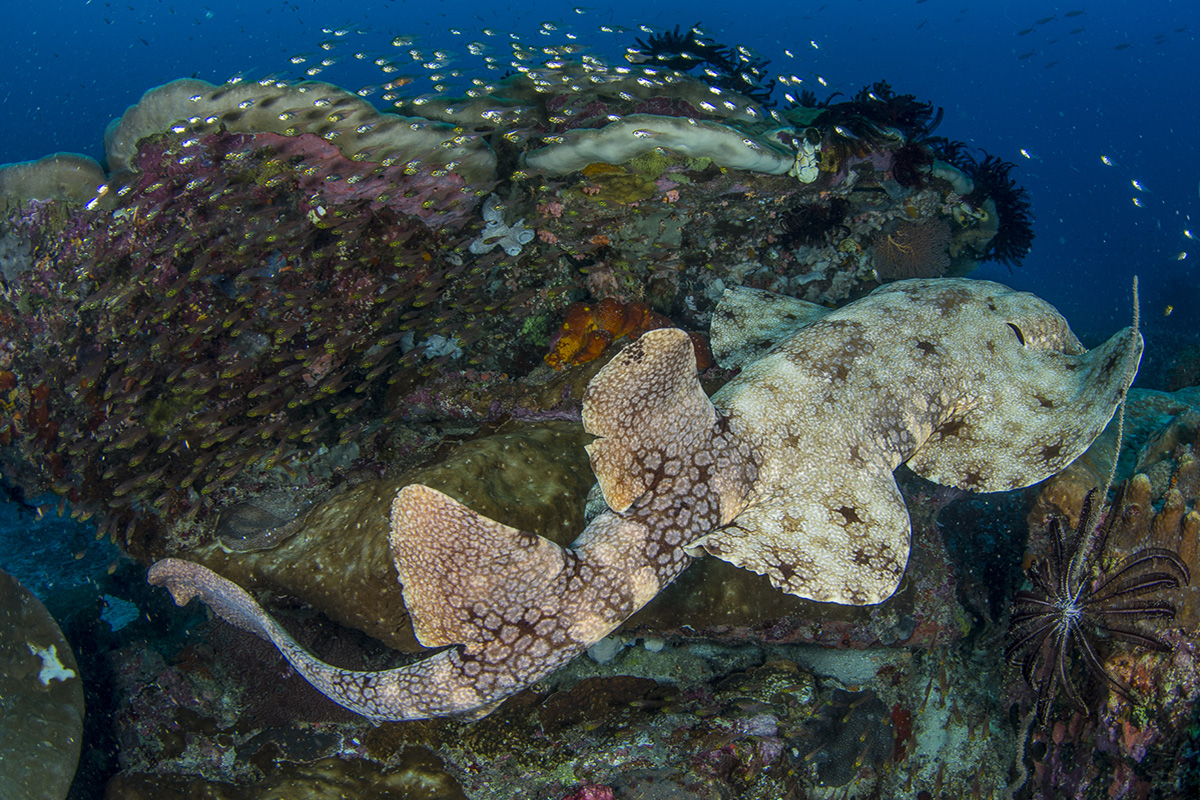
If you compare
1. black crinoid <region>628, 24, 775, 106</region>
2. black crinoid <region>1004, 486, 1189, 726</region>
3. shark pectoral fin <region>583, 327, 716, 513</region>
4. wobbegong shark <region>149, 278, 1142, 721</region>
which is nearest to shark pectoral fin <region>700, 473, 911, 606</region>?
wobbegong shark <region>149, 278, 1142, 721</region>

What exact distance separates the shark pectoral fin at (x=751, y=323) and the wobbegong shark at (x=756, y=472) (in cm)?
3

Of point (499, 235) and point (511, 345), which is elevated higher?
point (499, 235)

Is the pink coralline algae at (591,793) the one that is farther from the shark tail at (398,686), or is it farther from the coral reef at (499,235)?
the coral reef at (499,235)

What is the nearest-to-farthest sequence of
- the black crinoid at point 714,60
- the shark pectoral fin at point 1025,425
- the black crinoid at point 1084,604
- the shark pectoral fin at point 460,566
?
1. the shark pectoral fin at point 460,566
2. the black crinoid at point 1084,604
3. the shark pectoral fin at point 1025,425
4. the black crinoid at point 714,60

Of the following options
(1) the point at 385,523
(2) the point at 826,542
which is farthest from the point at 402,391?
(2) the point at 826,542

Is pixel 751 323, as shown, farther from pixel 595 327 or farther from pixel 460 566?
pixel 460 566

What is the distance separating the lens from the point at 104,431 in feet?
15.6

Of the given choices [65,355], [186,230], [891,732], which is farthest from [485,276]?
[891,732]

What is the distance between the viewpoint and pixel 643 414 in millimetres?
3281

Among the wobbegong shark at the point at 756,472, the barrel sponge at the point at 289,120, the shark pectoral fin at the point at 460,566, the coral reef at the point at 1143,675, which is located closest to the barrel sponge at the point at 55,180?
the barrel sponge at the point at 289,120

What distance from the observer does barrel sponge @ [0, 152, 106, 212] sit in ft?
16.9

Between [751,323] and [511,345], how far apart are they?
2593 millimetres

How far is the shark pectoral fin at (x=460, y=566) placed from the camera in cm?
284

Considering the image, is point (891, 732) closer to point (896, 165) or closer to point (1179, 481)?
point (1179, 481)
